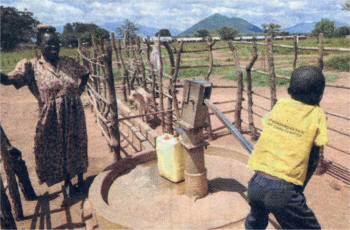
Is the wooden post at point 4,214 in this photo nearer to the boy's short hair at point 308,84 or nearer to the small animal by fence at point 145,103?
the boy's short hair at point 308,84

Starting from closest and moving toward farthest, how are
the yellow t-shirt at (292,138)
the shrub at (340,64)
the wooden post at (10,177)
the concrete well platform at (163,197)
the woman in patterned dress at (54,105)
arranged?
the yellow t-shirt at (292,138) < the concrete well platform at (163,197) < the wooden post at (10,177) < the woman in patterned dress at (54,105) < the shrub at (340,64)

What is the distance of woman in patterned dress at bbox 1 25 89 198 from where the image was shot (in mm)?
3379

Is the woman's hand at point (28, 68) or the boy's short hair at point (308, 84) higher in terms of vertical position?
the woman's hand at point (28, 68)

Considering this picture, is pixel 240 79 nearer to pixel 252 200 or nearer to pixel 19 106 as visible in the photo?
pixel 252 200

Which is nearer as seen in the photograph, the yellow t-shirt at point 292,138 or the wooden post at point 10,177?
the yellow t-shirt at point 292,138

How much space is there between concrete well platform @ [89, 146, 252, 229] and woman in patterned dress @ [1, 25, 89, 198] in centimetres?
61

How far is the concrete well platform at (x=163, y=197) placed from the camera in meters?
2.70

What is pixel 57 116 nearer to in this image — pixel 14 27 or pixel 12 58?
pixel 12 58

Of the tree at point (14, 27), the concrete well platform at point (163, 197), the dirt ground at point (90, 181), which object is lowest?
the dirt ground at point (90, 181)

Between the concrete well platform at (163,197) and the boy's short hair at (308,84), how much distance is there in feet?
4.41

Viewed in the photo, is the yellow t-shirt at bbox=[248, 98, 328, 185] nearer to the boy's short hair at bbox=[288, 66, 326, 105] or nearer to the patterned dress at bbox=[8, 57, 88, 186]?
the boy's short hair at bbox=[288, 66, 326, 105]

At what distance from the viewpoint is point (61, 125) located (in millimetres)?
3549

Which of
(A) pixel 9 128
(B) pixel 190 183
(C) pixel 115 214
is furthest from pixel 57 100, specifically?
(A) pixel 9 128

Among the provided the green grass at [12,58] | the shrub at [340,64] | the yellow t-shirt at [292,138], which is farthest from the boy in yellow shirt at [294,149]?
the green grass at [12,58]
